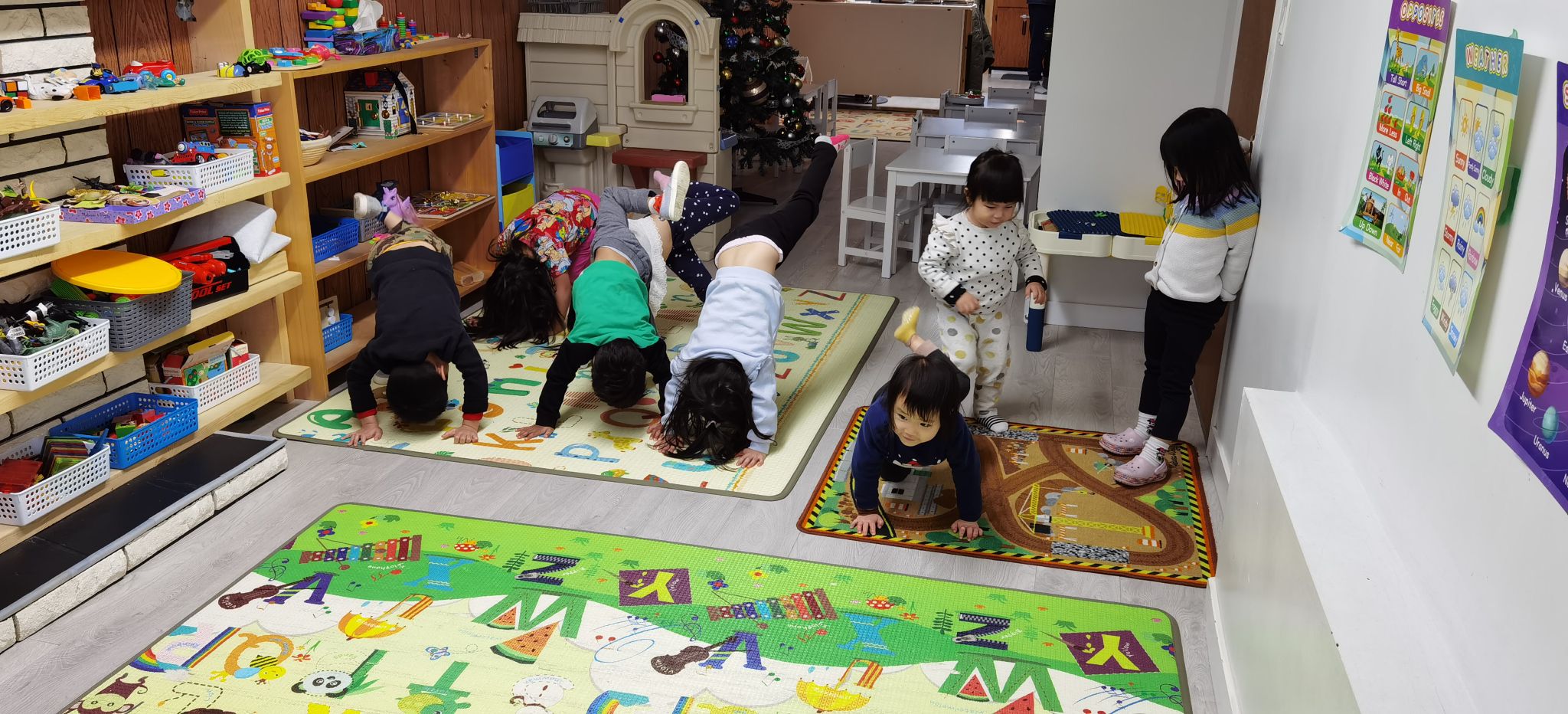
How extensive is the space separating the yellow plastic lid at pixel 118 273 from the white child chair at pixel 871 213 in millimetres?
3327

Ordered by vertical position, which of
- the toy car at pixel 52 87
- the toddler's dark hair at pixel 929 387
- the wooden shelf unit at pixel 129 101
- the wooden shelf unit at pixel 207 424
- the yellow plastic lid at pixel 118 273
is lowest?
the wooden shelf unit at pixel 207 424

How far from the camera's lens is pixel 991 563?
297 centimetres

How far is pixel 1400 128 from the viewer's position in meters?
2.01

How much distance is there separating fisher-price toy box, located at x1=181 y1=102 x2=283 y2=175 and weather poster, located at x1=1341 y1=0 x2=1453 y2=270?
10.2 feet

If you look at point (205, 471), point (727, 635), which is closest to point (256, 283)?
point (205, 471)

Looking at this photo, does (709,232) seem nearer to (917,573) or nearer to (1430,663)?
(917,573)

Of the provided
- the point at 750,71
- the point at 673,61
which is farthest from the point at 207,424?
the point at 750,71

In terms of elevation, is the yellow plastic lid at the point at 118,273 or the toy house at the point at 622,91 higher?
the toy house at the point at 622,91

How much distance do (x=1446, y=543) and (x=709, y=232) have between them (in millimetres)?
4660

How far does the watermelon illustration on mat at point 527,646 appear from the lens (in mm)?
2514

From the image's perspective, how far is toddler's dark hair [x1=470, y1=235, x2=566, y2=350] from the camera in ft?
14.8

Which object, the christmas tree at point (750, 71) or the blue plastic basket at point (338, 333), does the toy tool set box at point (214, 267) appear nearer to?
the blue plastic basket at point (338, 333)

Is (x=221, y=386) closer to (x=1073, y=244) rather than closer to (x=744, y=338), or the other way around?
(x=744, y=338)

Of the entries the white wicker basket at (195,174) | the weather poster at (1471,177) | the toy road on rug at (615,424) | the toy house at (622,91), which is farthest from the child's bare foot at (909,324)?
the toy house at (622,91)
